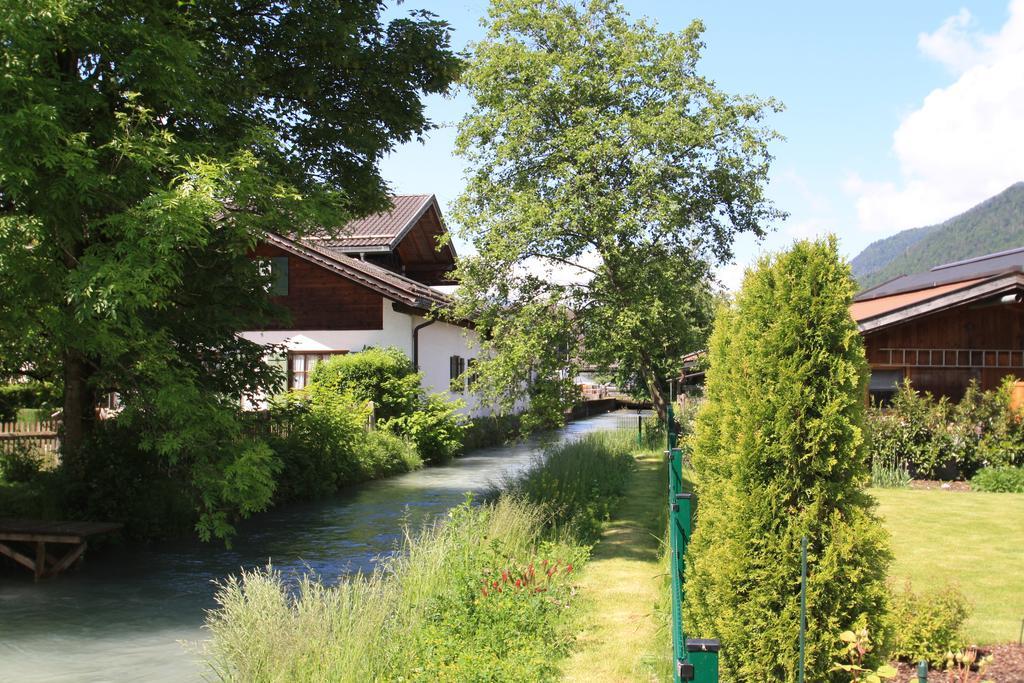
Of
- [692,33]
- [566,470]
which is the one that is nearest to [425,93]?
[692,33]

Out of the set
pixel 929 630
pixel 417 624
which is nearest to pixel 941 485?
pixel 929 630

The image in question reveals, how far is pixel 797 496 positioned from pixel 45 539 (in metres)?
10.1

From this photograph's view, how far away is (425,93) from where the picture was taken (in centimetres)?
1546

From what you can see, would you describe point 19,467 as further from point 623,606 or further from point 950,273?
point 950,273

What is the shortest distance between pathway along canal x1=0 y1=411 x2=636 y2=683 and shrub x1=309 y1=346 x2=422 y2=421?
529 centimetres

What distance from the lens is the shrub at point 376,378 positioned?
75.9 feet

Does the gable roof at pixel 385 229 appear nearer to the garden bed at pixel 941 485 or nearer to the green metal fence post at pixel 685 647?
the garden bed at pixel 941 485

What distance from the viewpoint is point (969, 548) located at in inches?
429

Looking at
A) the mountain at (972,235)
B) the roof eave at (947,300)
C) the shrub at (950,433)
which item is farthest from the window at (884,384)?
the mountain at (972,235)

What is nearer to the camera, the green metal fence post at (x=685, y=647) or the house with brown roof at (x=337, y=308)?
the green metal fence post at (x=685, y=647)

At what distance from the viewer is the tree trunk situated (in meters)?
13.7

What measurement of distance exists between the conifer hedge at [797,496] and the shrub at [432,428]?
60.0ft

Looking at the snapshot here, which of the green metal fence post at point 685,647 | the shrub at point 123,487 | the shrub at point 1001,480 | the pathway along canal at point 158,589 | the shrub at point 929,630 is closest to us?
the green metal fence post at point 685,647

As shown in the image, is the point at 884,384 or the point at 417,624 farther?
the point at 884,384
